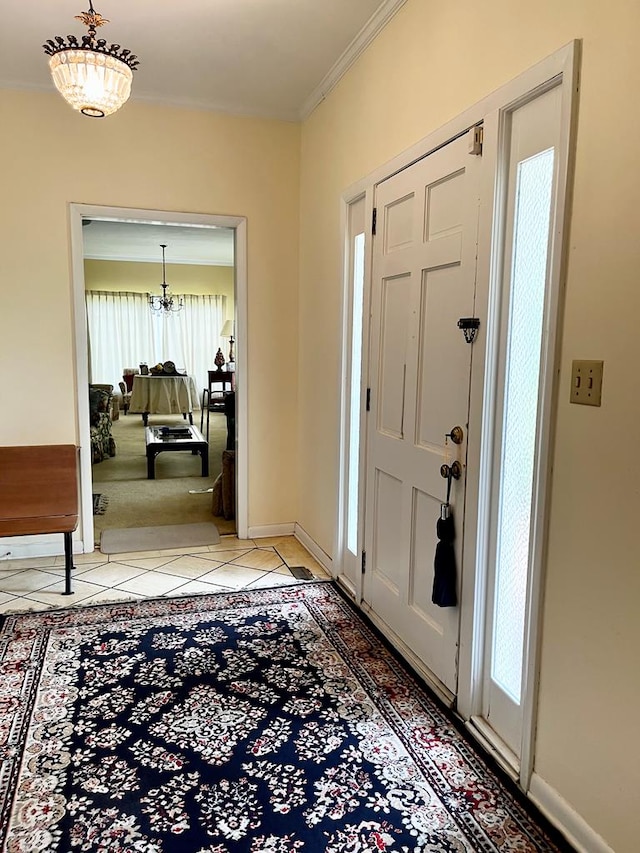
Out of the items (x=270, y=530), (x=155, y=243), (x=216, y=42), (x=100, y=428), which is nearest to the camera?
(x=216, y=42)

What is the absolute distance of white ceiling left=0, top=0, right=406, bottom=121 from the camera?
2580 mm

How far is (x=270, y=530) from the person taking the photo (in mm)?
4141

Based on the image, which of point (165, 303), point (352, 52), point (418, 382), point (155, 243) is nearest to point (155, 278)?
point (165, 303)

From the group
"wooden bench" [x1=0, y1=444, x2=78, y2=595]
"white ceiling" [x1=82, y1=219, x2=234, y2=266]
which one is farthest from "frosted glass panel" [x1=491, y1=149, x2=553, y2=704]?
"white ceiling" [x1=82, y1=219, x2=234, y2=266]

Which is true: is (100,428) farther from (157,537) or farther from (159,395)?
(157,537)

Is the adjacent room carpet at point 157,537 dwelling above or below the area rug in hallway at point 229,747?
above

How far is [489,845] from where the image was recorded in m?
1.56

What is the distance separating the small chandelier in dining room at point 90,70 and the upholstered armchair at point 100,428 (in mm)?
4401

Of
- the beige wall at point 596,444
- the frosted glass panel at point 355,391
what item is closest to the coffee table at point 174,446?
the frosted glass panel at point 355,391

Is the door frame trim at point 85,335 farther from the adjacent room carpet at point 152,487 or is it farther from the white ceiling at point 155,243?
the white ceiling at point 155,243

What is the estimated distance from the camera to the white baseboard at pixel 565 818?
149cm

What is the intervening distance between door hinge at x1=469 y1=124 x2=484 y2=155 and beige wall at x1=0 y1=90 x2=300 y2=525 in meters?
2.12

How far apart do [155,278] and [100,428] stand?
4647mm

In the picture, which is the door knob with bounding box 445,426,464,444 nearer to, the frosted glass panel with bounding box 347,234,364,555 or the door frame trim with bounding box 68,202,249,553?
the frosted glass panel with bounding box 347,234,364,555
